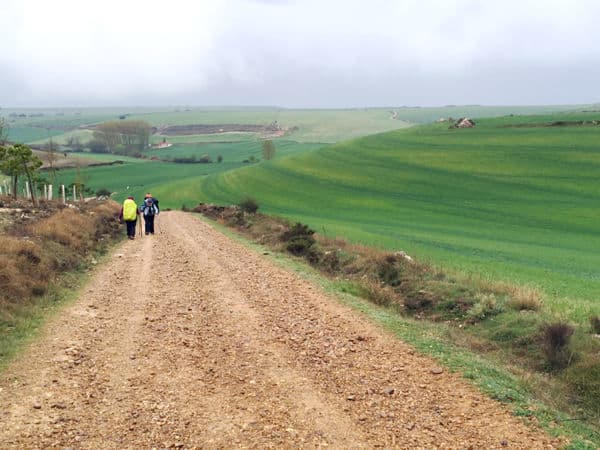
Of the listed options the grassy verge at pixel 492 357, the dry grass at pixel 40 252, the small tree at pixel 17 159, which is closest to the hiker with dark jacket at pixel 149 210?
the dry grass at pixel 40 252

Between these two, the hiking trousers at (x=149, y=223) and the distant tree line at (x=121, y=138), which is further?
the distant tree line at (x=121, y=138)

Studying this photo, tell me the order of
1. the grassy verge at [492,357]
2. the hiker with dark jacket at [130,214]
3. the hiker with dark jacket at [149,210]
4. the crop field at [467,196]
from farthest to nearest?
the hiker with dark jacket at [149,210] → the hiker with dark jacket at [130,214] → the crop field at [467,196] → the grassy verge at [492,357]

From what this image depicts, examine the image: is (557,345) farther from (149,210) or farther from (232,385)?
(149,210)

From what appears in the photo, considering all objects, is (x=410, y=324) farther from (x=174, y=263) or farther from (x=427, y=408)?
(x=174, y=263)

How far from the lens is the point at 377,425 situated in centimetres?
677

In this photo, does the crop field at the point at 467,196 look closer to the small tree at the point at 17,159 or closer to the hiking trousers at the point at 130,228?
the hiking trousers at the point at 130,228

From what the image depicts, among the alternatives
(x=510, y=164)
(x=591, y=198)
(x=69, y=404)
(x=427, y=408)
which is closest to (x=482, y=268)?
(x=427, y=408)

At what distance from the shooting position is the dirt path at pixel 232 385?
21.2 feet

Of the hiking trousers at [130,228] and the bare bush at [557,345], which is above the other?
the bare bush at [557,345]

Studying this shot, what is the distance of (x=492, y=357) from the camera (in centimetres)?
1027

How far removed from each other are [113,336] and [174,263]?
7.57 m

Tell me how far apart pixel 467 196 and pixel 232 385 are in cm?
4900

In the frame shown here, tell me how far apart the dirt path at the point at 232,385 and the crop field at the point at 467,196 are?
6.25 meters

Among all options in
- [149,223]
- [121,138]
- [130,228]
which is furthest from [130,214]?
[121,138]
